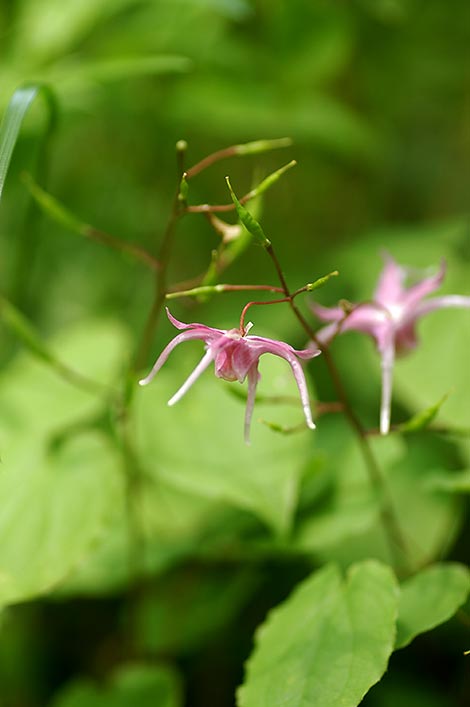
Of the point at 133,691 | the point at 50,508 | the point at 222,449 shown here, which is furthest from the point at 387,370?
the point at 133,691

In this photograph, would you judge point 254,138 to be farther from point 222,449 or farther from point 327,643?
point 327,643

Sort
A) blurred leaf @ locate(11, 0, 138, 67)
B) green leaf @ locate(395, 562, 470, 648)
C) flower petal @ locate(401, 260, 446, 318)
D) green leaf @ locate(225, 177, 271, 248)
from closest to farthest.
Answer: green leaf @ locate(225, 177, 271, 248), green leaf @ locate(395, 562, 470, 648), flower petal @ locate(401, 260, 446, 318), blurred leaf @ locate(11, 0, 138, 67)

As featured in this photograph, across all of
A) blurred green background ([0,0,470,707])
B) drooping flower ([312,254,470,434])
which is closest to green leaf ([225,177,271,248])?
drooping flower ([312,254,470,434])

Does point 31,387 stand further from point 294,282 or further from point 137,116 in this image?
point 137,116

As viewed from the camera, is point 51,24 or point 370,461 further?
point 51,24

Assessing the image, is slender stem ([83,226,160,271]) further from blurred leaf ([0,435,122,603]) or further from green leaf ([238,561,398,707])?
green leaf ([238,561,398,707])
